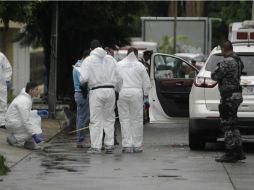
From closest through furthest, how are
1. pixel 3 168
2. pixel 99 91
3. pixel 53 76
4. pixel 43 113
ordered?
pixel 3 168, pixel 99 91, pixel 43 113, pixel 53 76

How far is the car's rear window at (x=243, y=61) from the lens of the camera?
46.4ft

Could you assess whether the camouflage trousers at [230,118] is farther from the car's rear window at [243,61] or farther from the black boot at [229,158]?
the car's rear window at [243,61]

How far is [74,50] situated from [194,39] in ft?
48.8

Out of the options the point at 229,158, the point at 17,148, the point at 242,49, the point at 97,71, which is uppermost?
the point at 242,49

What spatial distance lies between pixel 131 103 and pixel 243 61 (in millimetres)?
Answer: 1896

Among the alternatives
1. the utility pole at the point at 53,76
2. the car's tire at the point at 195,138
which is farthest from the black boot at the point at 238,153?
the utility pole at the point at 53,76

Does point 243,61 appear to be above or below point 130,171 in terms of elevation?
above

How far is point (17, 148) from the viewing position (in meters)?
14.2

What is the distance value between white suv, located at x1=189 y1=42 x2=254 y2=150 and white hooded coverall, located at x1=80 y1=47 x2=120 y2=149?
130cm

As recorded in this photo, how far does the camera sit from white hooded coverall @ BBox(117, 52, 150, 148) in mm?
14156

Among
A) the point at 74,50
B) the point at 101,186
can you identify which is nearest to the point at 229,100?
the point at 101,186

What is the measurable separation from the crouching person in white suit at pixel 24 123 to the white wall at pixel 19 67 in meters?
20.3

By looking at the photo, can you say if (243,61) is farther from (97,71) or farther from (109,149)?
(109,149)

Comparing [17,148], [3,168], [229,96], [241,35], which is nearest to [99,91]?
[17,148]
